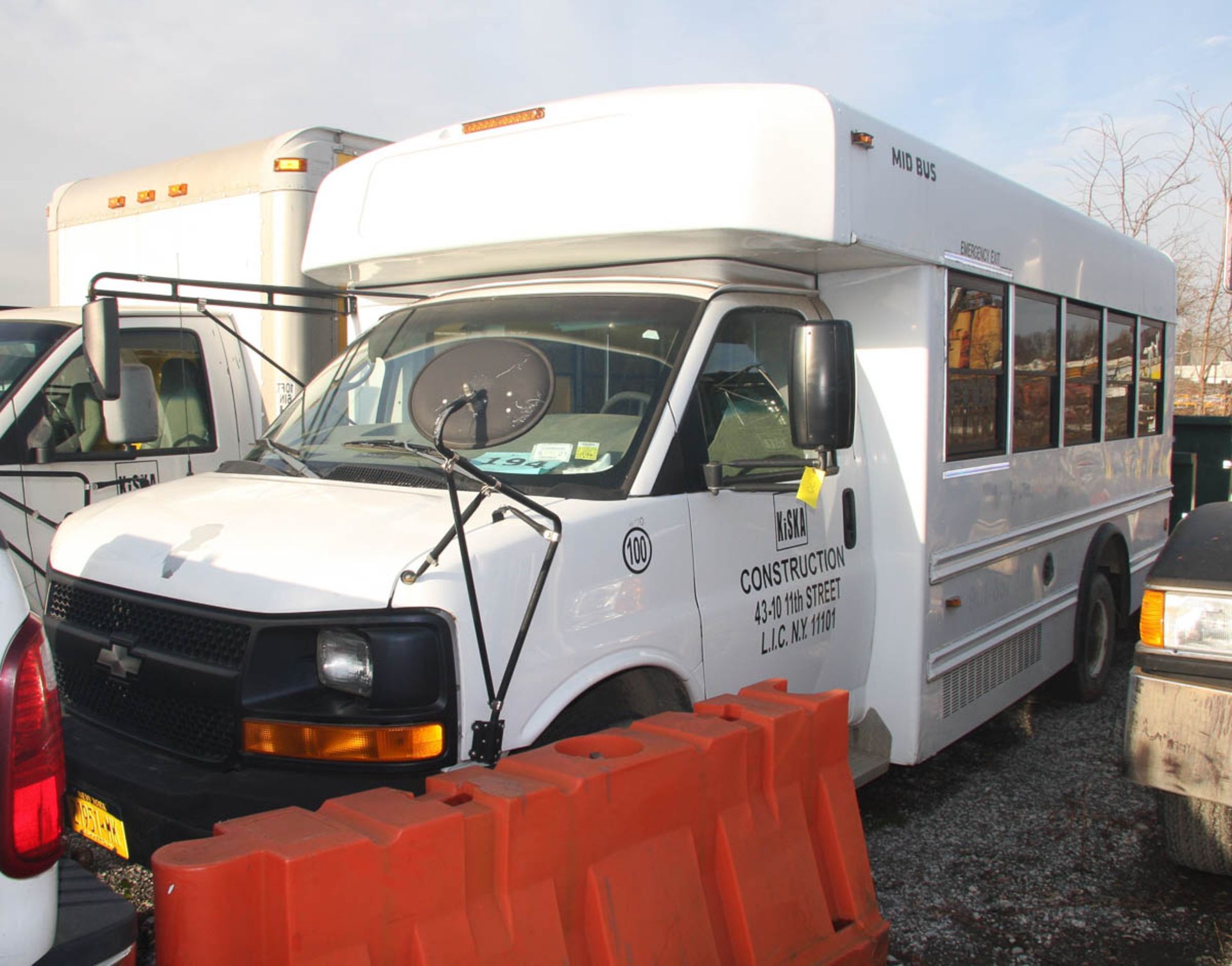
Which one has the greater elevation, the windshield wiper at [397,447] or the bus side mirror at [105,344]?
the bus side mirror at [105,344]

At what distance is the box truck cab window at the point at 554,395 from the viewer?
3.54 meters

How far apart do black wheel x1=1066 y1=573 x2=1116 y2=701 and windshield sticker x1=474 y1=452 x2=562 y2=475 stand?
4.02 metres

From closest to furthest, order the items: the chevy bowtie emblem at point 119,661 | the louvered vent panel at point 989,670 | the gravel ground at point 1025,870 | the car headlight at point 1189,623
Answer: the chevy bowtie emblem at point 119,661 < the car headlight at point 1189,623 < the gravel ground at point 1025,870 < the louvered vent panel at point 989,670

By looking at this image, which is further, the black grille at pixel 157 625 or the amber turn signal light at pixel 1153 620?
the amber turn signal light at pixel 1153 620

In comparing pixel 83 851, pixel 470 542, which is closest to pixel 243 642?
pixel 470 542

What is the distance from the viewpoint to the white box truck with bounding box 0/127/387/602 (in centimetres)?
540

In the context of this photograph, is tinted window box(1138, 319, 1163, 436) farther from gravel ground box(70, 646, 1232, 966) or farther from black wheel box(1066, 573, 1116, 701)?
gravel ground box(70, 646, 1232, 966)

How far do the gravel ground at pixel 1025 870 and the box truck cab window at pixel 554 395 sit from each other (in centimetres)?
161

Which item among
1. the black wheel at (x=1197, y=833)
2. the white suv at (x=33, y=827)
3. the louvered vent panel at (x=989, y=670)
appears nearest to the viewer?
the white suv at (x=33, y=827)

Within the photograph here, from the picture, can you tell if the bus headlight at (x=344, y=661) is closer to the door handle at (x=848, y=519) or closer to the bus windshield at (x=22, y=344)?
the door handle at (x=848, y=519)

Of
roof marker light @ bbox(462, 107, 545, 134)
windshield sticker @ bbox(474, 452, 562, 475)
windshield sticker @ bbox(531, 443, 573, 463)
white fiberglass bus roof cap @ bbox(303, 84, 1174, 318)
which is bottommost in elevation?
windshield sticker @ bbox(474, 452, 562, 475)

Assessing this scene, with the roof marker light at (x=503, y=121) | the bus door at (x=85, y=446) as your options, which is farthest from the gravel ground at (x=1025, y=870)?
the roof marker light at (x=503, y=121)

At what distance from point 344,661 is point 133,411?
2288 mm

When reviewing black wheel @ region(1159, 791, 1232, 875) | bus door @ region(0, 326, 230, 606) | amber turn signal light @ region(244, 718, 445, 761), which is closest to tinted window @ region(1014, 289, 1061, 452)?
black wheel @ region(1159, 791, 1232, 875)
